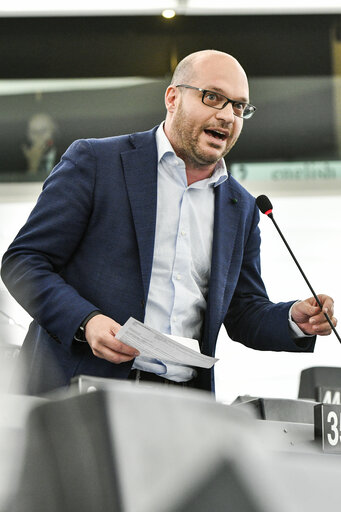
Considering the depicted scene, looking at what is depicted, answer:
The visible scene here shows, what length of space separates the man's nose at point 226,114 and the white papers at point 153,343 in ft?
2.02

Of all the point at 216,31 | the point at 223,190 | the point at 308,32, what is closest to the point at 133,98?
the point at 216,31

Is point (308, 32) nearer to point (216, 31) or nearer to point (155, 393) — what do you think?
point (216, 31)

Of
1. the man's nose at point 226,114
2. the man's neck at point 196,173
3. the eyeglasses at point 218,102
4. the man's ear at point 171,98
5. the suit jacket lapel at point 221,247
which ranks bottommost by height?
the suit jacket lapel at point 221,247

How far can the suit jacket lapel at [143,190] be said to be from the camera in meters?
1.47

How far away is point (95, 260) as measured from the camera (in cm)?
147

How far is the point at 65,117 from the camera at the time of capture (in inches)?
203

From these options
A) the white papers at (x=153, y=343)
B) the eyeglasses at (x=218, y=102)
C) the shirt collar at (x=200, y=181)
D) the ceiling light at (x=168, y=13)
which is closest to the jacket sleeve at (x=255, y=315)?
the shirt collar at (x=200, y=181)

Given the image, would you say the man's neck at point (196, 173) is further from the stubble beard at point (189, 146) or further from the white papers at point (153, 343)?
the white papers at point (153, 343)

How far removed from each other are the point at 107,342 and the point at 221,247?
407 mm

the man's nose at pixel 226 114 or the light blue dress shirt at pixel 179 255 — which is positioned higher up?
the man's nose at pixel 226 114

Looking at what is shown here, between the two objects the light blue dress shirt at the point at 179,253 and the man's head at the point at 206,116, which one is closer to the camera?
the light blue dress shirt at the point at 179,253

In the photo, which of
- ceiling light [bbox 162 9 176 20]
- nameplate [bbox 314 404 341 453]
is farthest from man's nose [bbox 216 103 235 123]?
ceiling light [bbox 162 9 176 20]

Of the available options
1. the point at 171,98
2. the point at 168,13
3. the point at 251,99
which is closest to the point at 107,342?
the point at 171,98

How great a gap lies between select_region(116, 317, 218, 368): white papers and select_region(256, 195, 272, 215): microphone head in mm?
402
